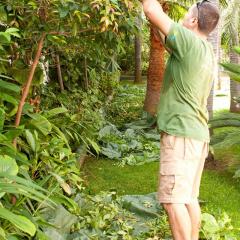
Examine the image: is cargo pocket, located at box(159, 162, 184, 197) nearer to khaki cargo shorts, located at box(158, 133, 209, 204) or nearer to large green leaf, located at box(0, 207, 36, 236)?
khaki cargo shorts, located at box(158, 133, 209, 204)

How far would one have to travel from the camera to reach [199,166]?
11.9 ft

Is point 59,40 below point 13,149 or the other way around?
the other way around

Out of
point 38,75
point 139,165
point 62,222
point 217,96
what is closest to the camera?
point 62,222

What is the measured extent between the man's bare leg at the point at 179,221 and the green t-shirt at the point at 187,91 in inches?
20.7

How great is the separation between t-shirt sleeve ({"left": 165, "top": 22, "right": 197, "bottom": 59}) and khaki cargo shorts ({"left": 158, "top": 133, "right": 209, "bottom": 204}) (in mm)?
625

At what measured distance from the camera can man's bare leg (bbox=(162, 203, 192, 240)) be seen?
3377mm

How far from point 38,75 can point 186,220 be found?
1895mm

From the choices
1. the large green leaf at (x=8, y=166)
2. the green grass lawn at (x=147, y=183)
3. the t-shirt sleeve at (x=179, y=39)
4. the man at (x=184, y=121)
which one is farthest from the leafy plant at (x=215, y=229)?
the large green leaf at (x=8, y=166)

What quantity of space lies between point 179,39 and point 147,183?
365 centimetres

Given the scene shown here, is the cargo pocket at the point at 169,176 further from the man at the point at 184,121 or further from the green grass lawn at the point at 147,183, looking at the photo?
the green grass lawn at the point at 147,183

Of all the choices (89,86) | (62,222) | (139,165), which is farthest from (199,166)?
(89,86)

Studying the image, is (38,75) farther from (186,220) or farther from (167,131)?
(186,220)

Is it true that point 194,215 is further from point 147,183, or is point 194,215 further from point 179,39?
point 147,183

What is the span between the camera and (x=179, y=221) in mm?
3379
